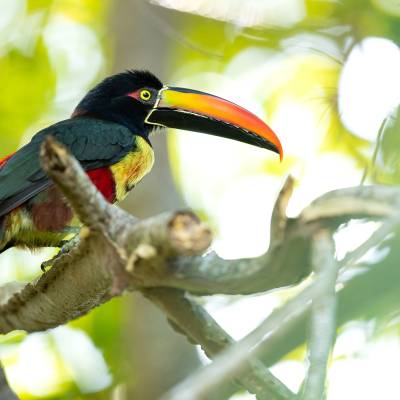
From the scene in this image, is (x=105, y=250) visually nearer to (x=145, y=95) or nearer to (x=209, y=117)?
(x=209, y=117)

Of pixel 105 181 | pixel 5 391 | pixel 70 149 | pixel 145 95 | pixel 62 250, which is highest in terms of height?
pixel 145 95

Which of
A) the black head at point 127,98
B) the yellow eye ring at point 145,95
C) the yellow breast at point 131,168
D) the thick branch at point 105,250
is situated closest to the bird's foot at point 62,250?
the thick branch at point 105,250

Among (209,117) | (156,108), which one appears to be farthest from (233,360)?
(156,108)

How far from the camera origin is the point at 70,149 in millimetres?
4207

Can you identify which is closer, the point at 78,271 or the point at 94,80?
the point at 78,271

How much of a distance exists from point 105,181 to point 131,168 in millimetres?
182

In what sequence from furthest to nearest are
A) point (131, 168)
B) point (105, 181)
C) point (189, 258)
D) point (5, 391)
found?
point (131, 168), point (105, 181), point (5, 391), point (189, 258)

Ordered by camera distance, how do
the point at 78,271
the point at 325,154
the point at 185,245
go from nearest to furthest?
the point at 185,245
the point at 78,271
the point at 325,154

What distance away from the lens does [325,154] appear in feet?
17.2

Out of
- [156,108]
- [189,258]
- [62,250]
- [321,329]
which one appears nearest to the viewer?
[321,329]

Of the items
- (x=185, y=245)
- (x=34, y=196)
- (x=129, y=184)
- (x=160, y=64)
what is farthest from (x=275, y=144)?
(x=185, y=245)

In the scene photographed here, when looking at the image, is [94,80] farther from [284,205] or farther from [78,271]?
[284,205]

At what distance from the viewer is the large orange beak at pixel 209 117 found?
Result: 4340mm

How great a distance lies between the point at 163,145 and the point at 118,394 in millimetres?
1850
